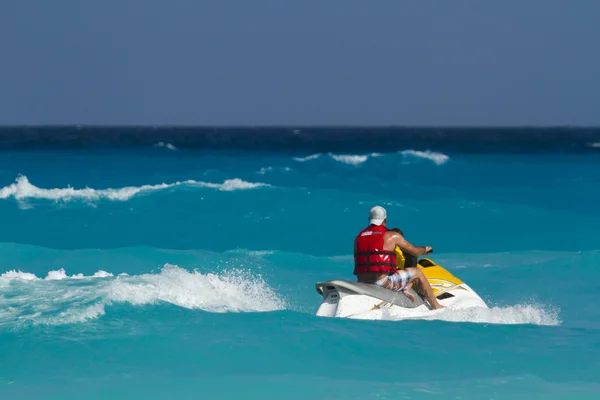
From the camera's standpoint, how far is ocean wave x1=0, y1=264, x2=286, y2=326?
1091 cm

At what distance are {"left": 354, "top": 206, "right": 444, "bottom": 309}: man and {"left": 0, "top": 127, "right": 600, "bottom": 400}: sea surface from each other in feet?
1.56

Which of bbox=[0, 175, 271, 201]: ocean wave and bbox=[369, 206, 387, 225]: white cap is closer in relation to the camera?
bbox=[369, 206, 387, 225]: white cap

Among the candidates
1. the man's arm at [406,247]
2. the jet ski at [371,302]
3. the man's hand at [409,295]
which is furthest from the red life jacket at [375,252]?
the man's hand at [409,295]

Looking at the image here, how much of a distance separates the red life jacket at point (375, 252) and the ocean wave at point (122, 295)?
7.65 feet

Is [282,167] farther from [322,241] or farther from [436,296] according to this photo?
[436,296]

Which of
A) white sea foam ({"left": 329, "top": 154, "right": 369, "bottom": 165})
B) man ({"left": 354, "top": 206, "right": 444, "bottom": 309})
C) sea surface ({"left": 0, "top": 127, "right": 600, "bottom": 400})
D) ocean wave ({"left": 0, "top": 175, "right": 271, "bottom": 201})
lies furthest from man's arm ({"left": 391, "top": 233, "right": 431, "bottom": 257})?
white sea foam ({"left": 329, "top": 154, "right": 369, "bottom": 165})

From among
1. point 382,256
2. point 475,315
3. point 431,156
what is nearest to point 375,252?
point 382,256

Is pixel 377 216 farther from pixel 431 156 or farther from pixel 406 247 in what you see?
pixel 431 156

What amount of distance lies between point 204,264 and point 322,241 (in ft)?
15.4

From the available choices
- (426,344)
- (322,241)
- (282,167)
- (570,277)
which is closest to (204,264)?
(322,241)

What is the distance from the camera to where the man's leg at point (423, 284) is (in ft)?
33.3

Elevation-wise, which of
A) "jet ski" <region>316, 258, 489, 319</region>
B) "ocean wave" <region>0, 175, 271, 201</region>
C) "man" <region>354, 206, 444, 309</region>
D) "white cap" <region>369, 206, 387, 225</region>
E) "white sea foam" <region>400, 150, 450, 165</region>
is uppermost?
"white cap" <region>369, 206, 387, 225</region>

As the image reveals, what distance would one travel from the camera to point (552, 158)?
49.9 m

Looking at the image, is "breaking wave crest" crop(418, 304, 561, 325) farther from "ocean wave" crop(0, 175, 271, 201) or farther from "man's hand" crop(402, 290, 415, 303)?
"ocean wave" crop(0, 175, 271, 201)
